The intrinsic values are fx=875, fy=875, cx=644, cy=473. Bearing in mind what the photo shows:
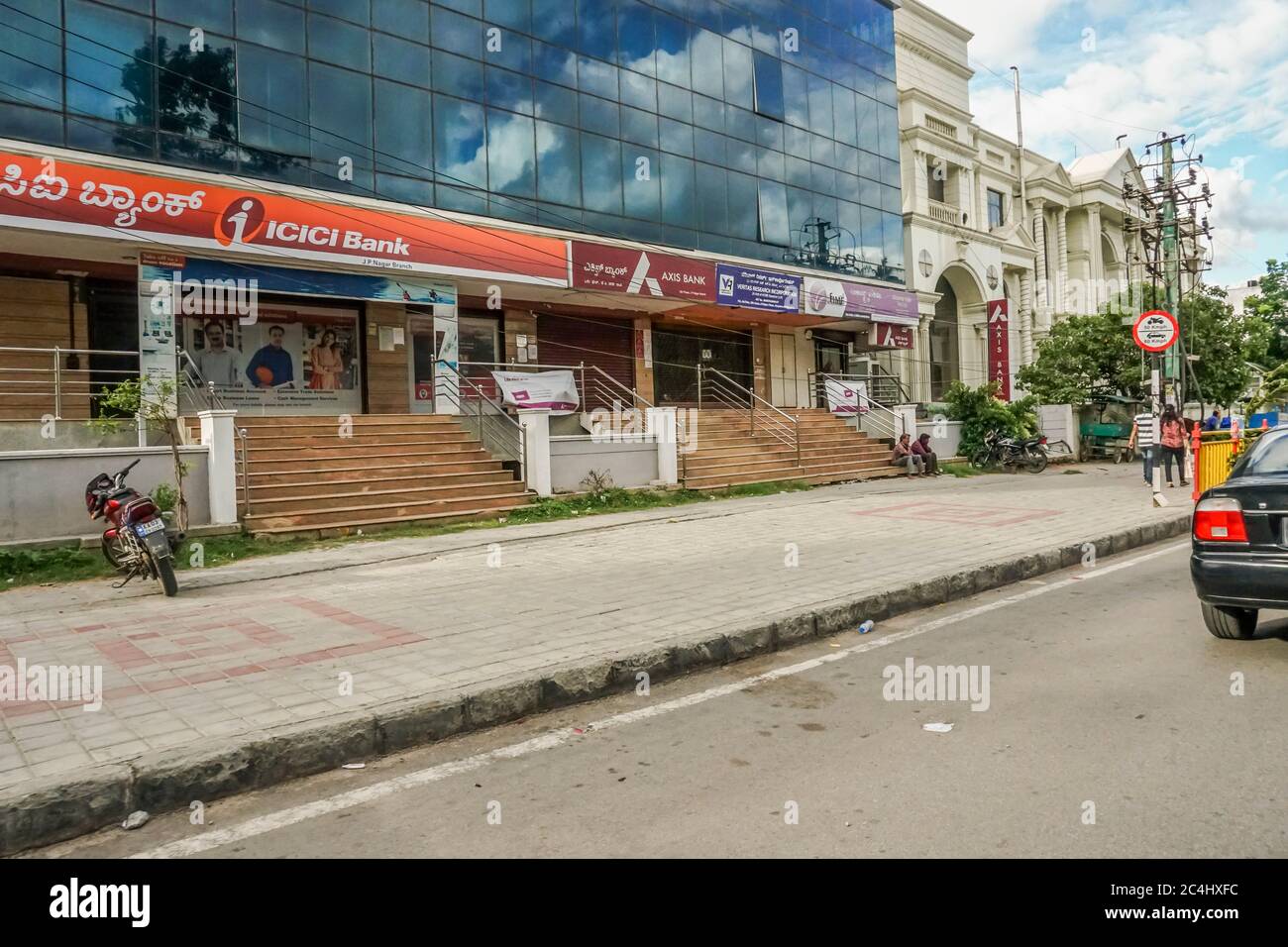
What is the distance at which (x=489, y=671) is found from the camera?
16.8ft

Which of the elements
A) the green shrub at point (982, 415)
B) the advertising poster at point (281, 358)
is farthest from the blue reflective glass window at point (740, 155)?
the advertising poster at point (281, 358)

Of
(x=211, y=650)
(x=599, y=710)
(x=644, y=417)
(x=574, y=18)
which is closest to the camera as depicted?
(x=599, y=710)

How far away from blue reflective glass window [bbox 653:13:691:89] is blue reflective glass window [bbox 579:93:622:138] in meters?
2.22

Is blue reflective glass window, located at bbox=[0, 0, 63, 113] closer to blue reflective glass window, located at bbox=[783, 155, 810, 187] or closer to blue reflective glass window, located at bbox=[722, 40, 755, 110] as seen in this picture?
blue reflective glass window, located at bbox=[722, 40, 755, 110]

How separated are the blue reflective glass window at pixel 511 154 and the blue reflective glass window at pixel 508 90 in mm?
186

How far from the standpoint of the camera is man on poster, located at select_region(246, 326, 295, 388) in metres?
17.1

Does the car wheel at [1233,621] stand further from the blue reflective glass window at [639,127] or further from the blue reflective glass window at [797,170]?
the blue reflective glass window at [797,170]

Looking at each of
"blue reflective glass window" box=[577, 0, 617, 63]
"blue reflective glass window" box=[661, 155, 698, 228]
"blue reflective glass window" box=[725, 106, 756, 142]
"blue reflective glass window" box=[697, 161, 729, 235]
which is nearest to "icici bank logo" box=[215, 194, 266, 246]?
"blue reflective glass window" box=[577, 0, 617, 63]

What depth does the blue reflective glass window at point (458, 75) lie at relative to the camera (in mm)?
17953

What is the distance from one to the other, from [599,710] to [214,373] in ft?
47.2

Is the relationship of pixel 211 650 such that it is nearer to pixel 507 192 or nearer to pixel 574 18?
pixel 507 192

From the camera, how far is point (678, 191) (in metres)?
22.5

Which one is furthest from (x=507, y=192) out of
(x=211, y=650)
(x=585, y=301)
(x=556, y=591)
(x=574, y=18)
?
(x=211, y=650)
